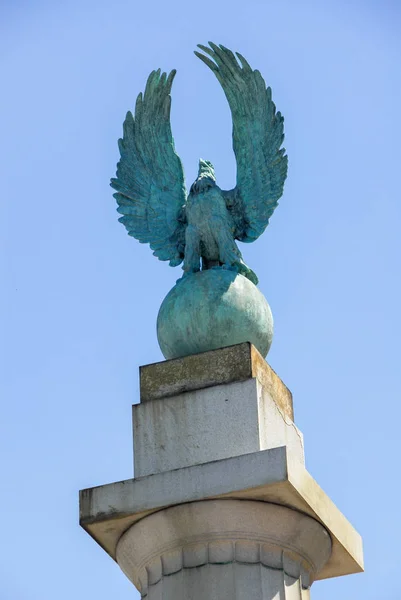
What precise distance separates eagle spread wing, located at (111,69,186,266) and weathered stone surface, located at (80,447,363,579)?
3816mm

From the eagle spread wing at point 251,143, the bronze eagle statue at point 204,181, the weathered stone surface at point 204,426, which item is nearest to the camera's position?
the weathered stone surface at point 204,426

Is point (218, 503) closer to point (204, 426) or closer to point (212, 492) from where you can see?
point (212, 492)

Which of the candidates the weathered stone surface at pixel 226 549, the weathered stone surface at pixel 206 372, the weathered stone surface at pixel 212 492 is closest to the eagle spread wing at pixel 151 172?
the weathered stone surface at pixel 206 372

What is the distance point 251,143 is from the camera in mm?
18203

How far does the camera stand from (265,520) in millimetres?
14984

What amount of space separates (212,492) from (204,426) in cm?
104

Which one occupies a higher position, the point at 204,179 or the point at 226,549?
the point at 204,179

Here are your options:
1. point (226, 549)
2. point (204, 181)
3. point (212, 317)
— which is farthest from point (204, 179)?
point (226, 549)

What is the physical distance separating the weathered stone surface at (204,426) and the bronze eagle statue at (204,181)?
193 centimetres

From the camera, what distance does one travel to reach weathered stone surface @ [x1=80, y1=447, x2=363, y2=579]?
14.7 meters

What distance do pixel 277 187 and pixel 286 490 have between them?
454 centimetres

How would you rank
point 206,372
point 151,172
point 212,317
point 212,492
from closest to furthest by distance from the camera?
point 212,492
point 206,372
point 212,317
point 151,172

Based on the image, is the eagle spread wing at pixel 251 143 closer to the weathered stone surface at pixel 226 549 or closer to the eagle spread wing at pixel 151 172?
the eagle spread wing at pixel 151 172

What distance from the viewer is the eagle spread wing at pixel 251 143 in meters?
17.8
